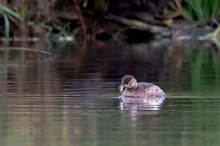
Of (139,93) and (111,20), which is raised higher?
(111,20)

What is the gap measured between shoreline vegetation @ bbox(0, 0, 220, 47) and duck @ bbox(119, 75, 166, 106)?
572 inches

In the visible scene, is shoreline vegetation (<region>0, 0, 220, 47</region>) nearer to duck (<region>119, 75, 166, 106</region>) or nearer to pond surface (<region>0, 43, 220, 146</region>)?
pond surface (<region>0, 43, 220, 146</region>)

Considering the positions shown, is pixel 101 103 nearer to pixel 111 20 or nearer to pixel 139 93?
→ pixel 139 93

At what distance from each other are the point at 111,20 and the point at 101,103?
16912 millimetres

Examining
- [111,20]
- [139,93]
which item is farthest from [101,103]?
[111,20]

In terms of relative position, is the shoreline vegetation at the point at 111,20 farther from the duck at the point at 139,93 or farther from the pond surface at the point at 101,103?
the duck at the point at 139,93

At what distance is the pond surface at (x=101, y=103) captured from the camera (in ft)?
26.0

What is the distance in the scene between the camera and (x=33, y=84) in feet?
41.1

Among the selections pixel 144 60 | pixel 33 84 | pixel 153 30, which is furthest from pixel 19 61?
pixel 153 30

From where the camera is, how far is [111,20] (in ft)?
88.7

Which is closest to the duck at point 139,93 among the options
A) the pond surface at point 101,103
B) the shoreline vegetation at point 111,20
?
the pond surface at point 101,103

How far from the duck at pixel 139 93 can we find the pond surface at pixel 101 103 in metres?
0.13

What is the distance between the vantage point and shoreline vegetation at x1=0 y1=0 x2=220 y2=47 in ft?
84.6

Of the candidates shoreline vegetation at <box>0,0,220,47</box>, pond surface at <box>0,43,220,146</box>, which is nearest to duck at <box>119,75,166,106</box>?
pond surface at <box>0,43,220,146</box>
